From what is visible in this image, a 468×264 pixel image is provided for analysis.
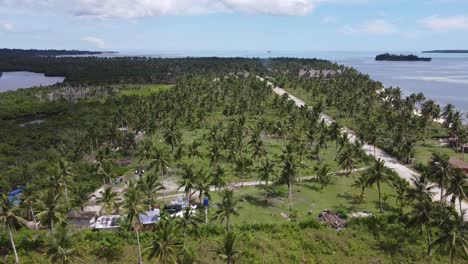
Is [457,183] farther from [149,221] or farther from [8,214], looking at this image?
[8,214]

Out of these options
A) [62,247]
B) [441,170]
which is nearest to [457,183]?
[441,170]

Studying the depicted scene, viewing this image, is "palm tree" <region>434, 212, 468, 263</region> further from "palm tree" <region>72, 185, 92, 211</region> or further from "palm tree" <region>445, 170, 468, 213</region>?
"palm tree" <region>72, 185, 92, 211</region>

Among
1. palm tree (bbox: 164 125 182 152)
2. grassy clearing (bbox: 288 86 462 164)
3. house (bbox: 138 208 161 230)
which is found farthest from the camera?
grassy clearing (bbox: 288 86 462 164)

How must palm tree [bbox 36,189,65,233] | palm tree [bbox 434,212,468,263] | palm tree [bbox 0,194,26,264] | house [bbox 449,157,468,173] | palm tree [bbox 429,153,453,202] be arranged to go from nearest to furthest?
1. palm tree [bbox 434,212,468,263]
2. palm tree [bbox 0,194,26,264]
3. palm tree [bbox 36,189,65,233]
4. palm tree [bbox 429,153,453,202]
5. house [bbox 449,157,468,173]

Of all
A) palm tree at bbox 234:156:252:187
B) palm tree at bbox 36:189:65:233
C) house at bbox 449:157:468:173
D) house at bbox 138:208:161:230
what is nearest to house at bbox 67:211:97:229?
house at bbox 138:208:161:230

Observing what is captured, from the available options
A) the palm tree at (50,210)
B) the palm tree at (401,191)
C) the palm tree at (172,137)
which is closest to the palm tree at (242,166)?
the palm tree at (172,137)

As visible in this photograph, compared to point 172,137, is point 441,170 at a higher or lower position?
higher

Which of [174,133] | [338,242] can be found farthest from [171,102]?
[338,242]
